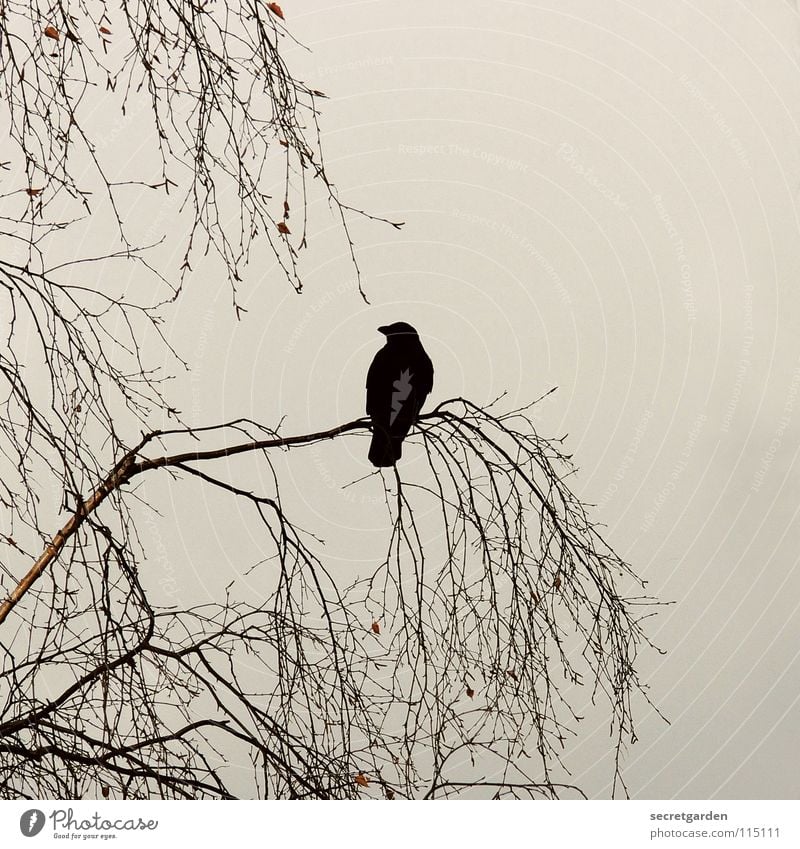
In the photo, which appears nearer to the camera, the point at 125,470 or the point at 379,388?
the point at 125,470

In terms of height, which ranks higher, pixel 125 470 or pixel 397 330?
pixel 397 330

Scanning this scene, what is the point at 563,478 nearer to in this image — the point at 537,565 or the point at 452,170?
the point at 537,565

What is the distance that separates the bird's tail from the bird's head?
0.14 m

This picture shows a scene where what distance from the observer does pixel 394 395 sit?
1446 millimetres

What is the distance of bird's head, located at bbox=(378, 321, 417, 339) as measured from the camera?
57.6 inches

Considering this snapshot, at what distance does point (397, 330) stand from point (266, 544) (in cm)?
37

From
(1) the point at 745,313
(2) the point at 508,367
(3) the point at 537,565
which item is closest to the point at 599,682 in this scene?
(3) the point at 537,565

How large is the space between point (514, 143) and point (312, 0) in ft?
1.25

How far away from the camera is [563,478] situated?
56.2 inches

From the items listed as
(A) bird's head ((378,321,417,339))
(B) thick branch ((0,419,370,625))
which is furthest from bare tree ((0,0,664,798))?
(A) bird's head ((378,321,417,339))
